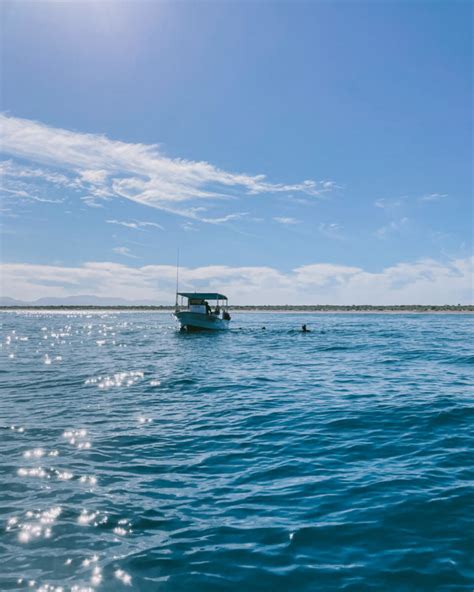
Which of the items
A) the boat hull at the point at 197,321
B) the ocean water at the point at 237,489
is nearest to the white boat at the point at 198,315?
the boat hull at the point at 197,321

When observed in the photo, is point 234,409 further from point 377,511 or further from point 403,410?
point 377,511

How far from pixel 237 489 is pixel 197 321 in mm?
44046

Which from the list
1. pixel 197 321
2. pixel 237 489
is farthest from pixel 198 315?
pixel 237 489

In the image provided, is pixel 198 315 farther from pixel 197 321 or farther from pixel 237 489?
pixel 237 489

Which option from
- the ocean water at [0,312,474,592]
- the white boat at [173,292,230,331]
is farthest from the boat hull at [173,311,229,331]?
the ocean water at [0,312,474,592]

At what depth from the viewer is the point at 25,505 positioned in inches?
282

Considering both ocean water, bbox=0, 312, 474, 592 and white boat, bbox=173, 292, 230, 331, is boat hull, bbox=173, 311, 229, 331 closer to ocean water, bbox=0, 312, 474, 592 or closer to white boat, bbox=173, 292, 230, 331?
white boat, bbox=173, 292, 230, 331

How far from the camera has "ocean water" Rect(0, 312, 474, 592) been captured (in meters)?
5.43

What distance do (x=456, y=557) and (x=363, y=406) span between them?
902 cm

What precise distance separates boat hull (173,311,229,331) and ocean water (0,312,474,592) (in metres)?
33.4

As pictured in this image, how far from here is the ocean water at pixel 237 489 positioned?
543cm

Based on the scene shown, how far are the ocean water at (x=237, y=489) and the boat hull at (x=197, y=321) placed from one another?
33.4m

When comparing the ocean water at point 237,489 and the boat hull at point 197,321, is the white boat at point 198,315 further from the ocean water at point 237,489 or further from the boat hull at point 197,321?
the ocean water at point 237,489

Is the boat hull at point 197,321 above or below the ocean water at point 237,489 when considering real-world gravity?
above
